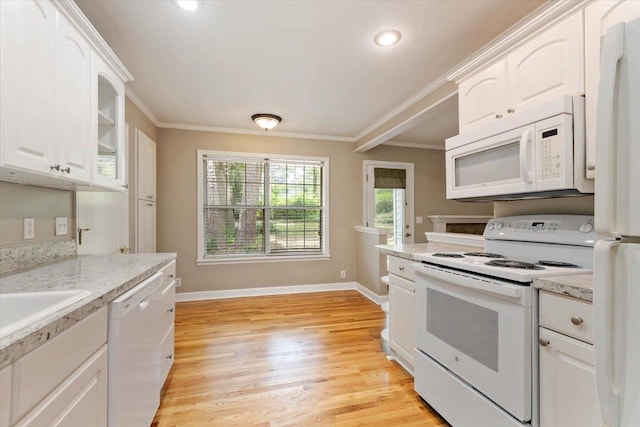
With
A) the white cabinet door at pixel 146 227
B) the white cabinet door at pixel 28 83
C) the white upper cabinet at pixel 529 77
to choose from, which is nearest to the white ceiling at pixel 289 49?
the white upper cabinet at pixel 529 77

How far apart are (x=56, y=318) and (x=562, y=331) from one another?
5.77ft

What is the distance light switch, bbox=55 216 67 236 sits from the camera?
1.86 meters

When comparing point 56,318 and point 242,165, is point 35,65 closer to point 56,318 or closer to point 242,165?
point 56,318

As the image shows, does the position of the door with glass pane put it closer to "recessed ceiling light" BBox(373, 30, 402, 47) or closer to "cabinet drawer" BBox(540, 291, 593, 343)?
"recessed ceiling light" BBox(373, 30, 402, 47)

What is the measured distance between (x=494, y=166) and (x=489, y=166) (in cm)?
3

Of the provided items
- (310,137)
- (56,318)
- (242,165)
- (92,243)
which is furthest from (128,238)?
(310,137)

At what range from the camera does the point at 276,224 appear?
171 inches

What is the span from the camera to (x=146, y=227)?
11.0 feet

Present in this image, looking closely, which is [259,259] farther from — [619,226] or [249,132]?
[619,226]

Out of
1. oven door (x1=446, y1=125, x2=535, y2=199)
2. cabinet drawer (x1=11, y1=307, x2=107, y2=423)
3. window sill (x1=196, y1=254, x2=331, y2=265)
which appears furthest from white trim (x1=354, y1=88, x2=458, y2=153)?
cabinet drawer (x1=11, y1=307, x2=107, y2=423)

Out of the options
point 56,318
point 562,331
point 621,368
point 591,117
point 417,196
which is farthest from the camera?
point 417,196

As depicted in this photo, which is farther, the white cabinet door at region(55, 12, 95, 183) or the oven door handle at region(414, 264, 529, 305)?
the white cabinet door at region(55, 12, 95, 183)

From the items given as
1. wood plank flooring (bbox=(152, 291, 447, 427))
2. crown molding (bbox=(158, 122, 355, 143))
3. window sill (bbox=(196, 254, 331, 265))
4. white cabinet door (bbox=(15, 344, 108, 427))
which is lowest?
wood plank flooring (bbox=(152, 291, 447, 427))

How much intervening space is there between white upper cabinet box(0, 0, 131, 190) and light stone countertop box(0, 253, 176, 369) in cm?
48
